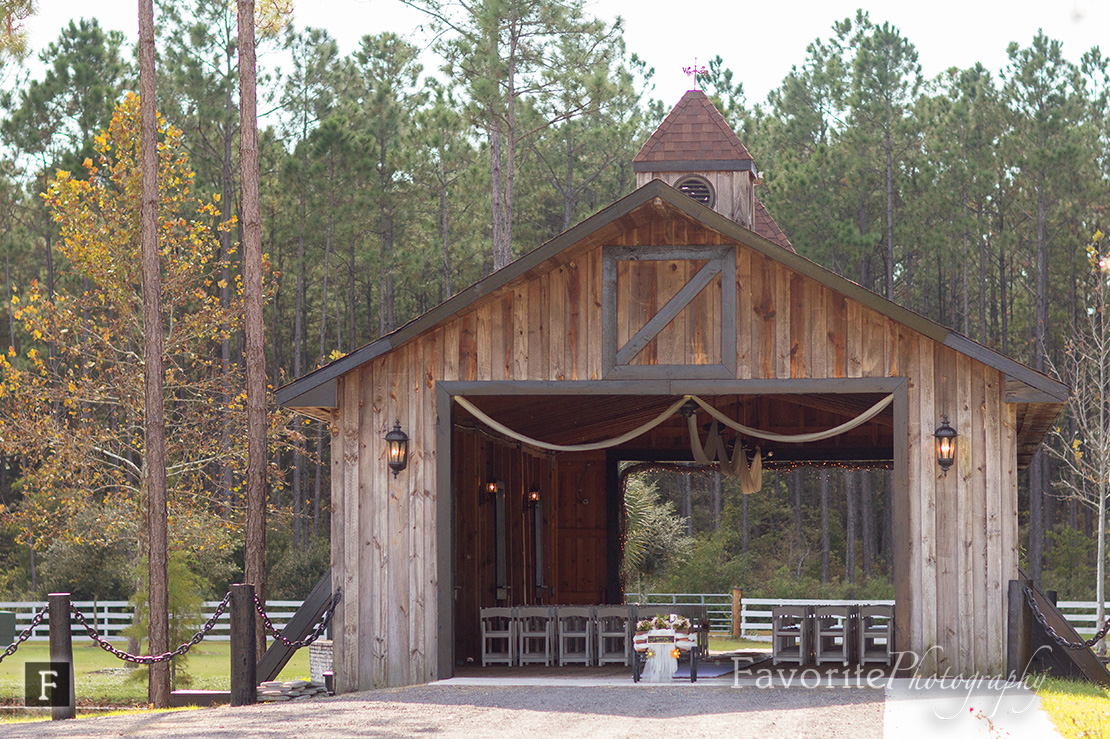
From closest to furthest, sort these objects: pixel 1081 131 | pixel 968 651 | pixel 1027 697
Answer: pixel 1027 697, pixel 968 651, pixel 1081 131

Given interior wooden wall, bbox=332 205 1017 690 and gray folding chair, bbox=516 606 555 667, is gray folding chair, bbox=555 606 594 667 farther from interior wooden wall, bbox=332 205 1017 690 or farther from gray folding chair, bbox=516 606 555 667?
interior wooden wall, bbox=332 205 1017 690

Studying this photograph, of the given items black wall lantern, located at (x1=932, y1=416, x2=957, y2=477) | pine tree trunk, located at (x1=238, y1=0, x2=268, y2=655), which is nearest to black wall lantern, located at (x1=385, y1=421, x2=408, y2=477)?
black wall lantern, located at (x1=932, y1=416, x2=957, y2=477)

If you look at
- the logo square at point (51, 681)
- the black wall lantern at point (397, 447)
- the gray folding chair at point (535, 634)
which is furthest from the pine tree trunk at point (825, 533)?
the logo square at point (51, 681)

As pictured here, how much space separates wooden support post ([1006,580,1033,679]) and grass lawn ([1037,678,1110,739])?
0.83 feet

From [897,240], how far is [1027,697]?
89.4ft

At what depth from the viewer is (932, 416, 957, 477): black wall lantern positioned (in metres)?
10.6

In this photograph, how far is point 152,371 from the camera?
15.5 metres

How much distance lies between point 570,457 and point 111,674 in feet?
26.7

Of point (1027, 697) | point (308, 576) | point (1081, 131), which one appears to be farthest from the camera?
point (1081, 131)

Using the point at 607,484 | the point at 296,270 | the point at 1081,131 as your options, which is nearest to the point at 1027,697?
the point at 607,484

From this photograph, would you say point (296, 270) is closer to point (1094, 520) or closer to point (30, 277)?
point (30, 277)

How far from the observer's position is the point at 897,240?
35.2 m

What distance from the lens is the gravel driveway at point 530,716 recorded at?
8227mm

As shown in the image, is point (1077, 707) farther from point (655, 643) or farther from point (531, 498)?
point (531, 498)
